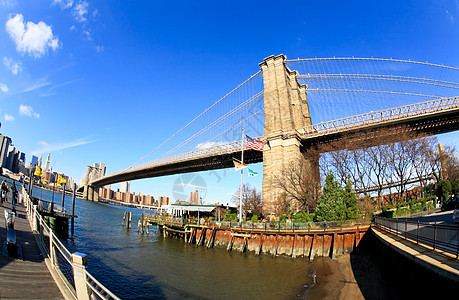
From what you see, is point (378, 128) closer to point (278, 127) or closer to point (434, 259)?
point (278, 127)

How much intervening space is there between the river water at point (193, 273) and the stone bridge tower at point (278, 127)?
12691 millimetres

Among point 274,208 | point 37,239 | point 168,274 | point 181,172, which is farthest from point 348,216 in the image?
point 181,172

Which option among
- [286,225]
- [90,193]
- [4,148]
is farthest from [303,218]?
[4,148]

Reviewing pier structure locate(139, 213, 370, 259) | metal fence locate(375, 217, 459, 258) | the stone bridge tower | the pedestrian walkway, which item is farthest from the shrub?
the pedestrian walkway

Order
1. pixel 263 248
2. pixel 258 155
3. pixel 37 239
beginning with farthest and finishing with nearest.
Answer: pixel 258 155 < pixel 263 248 < pixel 37 239

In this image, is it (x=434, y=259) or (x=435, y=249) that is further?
(x=435, y=249)

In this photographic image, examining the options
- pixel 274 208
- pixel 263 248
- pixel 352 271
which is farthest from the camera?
pixel 274 208

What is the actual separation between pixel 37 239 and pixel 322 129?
32902mm

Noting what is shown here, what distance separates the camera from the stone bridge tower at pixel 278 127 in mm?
33656

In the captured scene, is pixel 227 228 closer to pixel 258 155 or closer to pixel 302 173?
pixel 302 173

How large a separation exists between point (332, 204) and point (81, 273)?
73.0 ft

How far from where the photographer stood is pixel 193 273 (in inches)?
634

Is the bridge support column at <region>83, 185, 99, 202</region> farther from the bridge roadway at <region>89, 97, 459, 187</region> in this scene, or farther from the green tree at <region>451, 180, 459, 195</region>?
the green tree at <region>451, 180, 459, 195</region>

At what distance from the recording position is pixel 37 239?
8.85m
